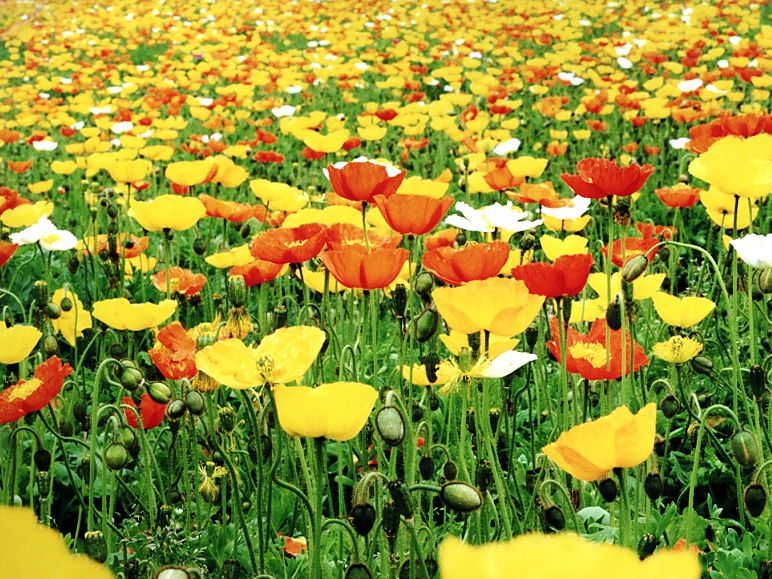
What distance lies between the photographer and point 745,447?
1.45 metres

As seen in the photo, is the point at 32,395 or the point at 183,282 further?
the point at 183,282

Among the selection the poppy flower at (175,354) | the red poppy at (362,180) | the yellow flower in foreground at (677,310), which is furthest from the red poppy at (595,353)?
the poppy flower at (175,354)

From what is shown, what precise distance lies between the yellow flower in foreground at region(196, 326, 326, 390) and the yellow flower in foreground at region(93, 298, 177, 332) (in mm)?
655

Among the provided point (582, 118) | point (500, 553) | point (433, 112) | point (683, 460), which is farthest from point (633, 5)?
point (500, 553)

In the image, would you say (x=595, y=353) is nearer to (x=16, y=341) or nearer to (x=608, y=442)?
(x=608, y=442)

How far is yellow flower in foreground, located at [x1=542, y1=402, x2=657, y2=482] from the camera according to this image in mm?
1044

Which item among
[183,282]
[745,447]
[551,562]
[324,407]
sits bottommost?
[183,282]

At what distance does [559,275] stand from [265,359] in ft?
1.97

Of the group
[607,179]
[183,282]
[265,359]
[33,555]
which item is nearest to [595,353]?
[607,179]

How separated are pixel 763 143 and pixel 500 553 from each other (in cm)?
171

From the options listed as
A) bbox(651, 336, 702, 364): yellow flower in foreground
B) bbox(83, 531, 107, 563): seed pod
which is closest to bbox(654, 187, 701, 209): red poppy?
bbox(651, 336, 702, 364): yellow flower in foreground

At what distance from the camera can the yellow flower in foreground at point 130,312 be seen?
188 cm

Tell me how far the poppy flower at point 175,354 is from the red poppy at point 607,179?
83 centimetres

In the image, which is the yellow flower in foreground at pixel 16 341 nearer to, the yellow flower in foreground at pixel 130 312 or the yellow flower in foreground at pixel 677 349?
the yellow flower in foreground at pixel 130 312
